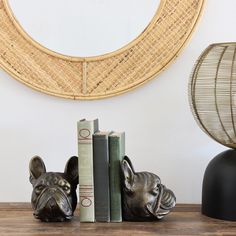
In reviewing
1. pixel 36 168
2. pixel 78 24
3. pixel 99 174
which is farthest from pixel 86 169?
pixel 78 24

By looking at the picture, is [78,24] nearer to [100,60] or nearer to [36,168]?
[100,60]

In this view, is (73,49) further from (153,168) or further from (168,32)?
(153,168)

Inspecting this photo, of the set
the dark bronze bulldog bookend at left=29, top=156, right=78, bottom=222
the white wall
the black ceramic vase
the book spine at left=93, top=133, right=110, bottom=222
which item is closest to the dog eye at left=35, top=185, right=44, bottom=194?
the dark bronze bulldog bookend at left=29, top=156, right=78, bottom=222

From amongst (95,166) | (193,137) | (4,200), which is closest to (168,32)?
(193,137)

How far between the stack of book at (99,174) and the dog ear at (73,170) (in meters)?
0.04

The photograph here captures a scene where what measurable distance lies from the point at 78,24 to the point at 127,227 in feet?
1.82

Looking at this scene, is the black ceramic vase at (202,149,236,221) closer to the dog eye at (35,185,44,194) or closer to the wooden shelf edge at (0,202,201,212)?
the wooden shelf edge at (0,202,201,212)

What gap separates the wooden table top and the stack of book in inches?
1.1

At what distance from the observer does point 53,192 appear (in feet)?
3.31

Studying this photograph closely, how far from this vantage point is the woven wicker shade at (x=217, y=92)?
977mm

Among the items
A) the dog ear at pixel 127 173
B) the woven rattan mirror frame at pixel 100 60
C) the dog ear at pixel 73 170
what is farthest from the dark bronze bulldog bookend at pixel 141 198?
the woven rattan mirror frame at pixel 100 60

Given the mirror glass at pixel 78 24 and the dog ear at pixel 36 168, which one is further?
the mirror glass at pixel 78 24

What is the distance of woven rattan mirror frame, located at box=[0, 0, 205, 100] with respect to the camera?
1184mm

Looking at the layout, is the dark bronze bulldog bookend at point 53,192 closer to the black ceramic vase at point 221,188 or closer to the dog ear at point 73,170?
the dog ear at point 73,170
